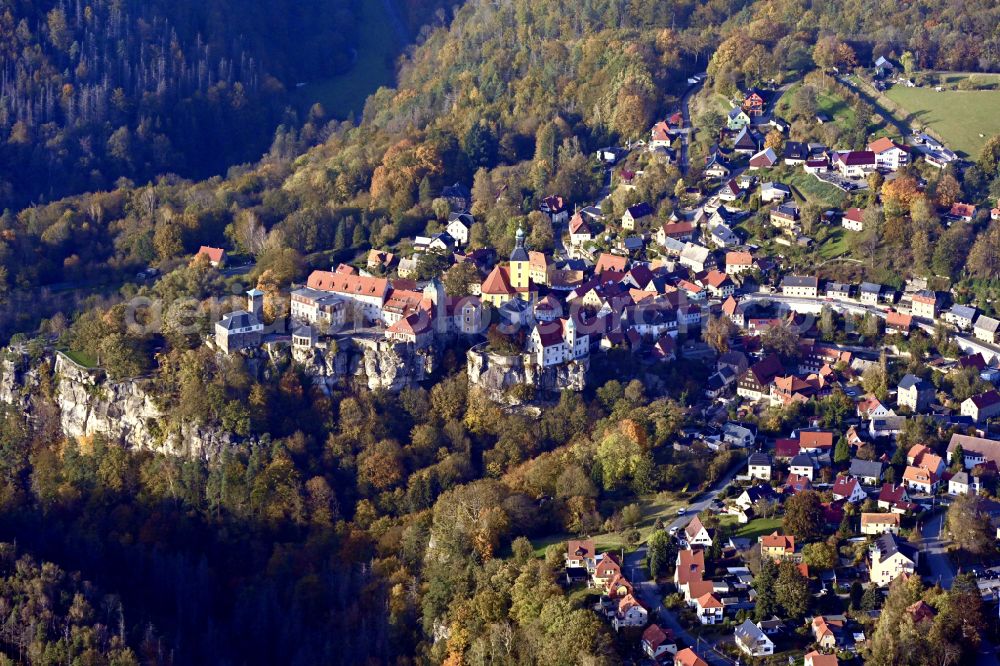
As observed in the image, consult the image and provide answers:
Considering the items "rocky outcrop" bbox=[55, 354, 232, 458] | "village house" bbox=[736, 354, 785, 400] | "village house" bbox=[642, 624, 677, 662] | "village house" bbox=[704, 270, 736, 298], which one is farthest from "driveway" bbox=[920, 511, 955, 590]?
"rocky outcrop" bbox=[55, 354, 232, 458]

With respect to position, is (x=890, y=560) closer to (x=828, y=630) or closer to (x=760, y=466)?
(x=828, y=630)

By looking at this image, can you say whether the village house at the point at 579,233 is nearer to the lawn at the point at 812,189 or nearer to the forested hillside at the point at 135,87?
the lawn at the point at 812,189

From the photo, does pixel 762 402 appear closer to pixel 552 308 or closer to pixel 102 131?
pixel 552 308

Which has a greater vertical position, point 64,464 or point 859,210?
point 859,210

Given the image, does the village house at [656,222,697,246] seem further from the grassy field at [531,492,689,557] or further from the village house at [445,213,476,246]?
the grassy field at [531,492,689,557]

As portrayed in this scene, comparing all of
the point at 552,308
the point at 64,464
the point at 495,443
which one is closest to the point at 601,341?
the point at 552,308

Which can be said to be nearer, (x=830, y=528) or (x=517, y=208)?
(x=830, y=528)

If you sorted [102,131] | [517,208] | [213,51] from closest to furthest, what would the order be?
[517,208] < [102,131] < [213,51]
